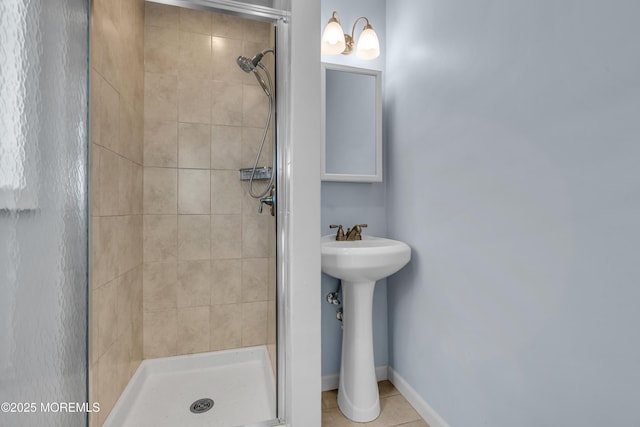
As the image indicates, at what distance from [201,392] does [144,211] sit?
1.03 meters

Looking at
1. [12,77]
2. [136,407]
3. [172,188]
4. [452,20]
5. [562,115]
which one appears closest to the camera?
[12,77]

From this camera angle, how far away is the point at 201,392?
1604mm

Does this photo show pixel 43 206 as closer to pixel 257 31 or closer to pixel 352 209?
pixel 257 31

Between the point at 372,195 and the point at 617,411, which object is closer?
the point at 617,411

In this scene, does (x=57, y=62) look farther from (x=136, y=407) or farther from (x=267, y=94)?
(x=136, y=407)

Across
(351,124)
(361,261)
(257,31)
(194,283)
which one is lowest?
(194,283)

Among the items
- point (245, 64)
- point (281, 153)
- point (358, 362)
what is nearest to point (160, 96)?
point (245, 64)

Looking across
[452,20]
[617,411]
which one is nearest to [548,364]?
[617,411]

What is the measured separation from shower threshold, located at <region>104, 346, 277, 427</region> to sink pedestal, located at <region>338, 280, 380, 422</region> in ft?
1.20

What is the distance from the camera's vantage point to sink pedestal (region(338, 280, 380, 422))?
1.45 meters

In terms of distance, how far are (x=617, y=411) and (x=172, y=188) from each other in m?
2.00

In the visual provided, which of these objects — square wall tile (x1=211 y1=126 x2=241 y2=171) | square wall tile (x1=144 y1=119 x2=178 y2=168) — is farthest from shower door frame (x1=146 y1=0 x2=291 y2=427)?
square wall tile (x1=144 y1=119 x2=178 y2=168)

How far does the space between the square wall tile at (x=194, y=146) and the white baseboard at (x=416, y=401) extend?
162cm

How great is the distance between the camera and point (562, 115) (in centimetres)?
86
